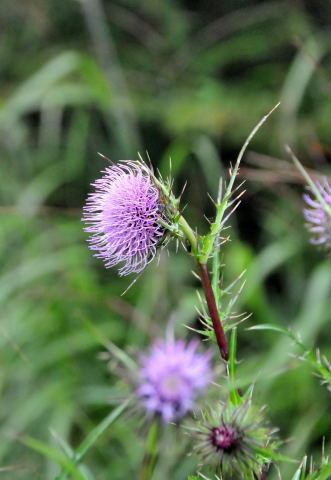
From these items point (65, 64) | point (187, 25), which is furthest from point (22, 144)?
point (187, 25)

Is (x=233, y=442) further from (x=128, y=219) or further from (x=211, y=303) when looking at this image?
(x=128, y=219)

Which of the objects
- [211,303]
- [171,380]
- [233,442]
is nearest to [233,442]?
[233,442]

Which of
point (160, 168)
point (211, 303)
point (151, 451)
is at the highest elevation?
point (211, 303)

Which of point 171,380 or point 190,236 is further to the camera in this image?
point 171,380

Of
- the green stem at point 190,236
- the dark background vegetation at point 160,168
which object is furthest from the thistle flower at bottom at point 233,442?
the dark background vegetation at point 160,168

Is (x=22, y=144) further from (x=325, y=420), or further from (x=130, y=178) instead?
(x=130, y=178)

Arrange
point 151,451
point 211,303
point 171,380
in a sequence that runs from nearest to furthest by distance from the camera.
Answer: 1. point 211,303
2. point 151,451
3. point 171,380

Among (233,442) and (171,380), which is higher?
(233,442)
